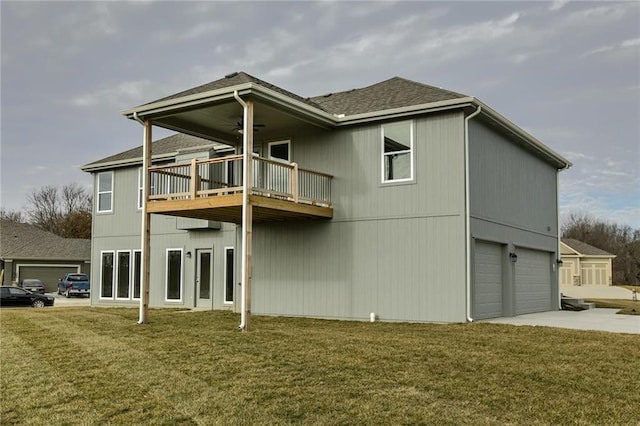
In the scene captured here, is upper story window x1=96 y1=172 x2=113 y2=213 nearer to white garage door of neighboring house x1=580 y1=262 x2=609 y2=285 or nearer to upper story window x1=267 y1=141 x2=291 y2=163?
upper story window x1=267 y1=141 x2=291 y2=163

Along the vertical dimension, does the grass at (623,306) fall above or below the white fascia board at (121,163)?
below

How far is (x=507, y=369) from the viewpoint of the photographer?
7965mm

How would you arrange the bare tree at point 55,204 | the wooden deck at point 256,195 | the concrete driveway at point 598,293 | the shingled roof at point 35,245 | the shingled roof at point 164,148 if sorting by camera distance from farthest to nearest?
the bare tree at point 55,204
the shingled roof at point 35,245
the concrete driveway at point 598,293
the shingled roof at point 164,148
the wooden deck at point 256,195

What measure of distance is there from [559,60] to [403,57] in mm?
5804

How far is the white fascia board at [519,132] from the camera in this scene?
46.5 feet

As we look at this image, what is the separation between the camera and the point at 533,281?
59.7 ft

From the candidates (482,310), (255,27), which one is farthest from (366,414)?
(255,27)

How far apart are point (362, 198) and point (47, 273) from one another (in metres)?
30.9

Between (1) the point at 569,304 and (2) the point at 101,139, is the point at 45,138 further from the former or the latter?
(1) the point at 569,304

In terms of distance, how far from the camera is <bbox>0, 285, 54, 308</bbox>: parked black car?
22.8m

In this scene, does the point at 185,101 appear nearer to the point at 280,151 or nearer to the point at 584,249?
the point at 280,151

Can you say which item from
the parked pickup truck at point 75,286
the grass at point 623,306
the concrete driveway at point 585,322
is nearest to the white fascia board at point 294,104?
the concrete driveway at point 585,322

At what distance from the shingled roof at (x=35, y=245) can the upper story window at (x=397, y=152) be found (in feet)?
99.8

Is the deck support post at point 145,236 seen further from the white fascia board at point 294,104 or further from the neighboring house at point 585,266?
the neighboring house at point 585,266
